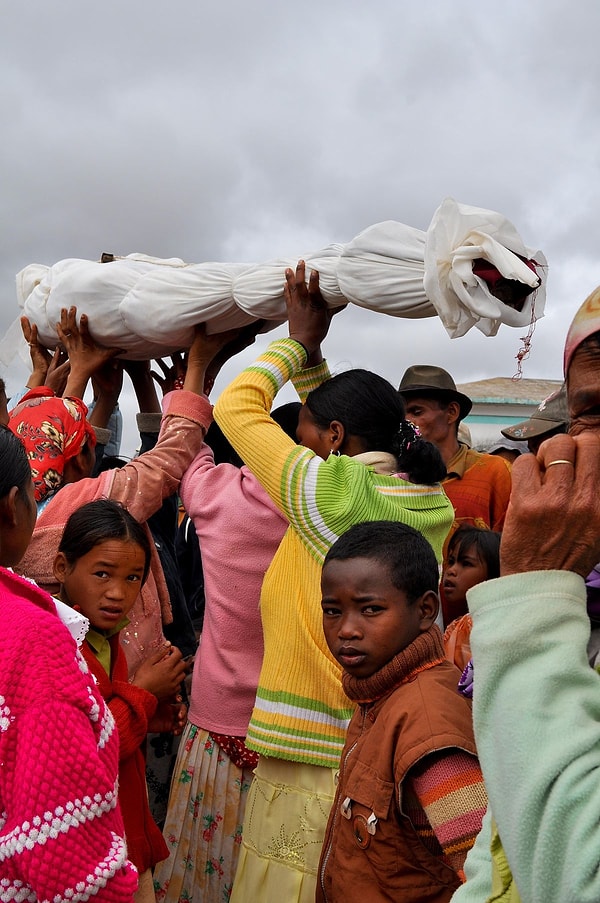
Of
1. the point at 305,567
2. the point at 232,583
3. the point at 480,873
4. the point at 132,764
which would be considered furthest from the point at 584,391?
the point at 232,583

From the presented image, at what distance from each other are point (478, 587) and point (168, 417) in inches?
90.5

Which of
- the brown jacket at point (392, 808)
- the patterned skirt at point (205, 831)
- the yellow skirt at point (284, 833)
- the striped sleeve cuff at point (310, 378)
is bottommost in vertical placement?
the patterned skirt at point (205, 831)

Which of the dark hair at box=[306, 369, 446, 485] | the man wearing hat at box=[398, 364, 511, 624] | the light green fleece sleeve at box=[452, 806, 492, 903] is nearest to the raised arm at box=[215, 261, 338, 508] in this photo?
the dark hair at box=[306, 369, 446, 485]

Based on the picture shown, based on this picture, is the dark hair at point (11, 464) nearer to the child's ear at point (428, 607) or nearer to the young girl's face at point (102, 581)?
the young girl's face at point (102, 581)

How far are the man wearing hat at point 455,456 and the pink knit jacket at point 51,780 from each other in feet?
9.12

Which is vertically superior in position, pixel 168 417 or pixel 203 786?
pixel 168 417

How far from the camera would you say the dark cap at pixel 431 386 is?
436 centimetres

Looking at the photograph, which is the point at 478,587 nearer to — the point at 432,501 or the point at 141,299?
the point at 432,501

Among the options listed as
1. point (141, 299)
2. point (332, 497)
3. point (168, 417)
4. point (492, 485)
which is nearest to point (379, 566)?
point (332, 497)

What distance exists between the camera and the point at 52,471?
295cm

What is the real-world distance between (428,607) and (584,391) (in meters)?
1.05

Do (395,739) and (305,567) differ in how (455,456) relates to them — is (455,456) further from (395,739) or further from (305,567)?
(395,739)

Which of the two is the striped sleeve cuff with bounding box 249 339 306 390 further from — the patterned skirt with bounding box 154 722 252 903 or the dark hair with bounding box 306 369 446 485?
the patterned skirt with bounding box 154 722 252 903

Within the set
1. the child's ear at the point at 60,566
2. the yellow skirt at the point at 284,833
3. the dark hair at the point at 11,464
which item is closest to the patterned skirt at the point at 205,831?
the yellow skirt at the point at 284,833
